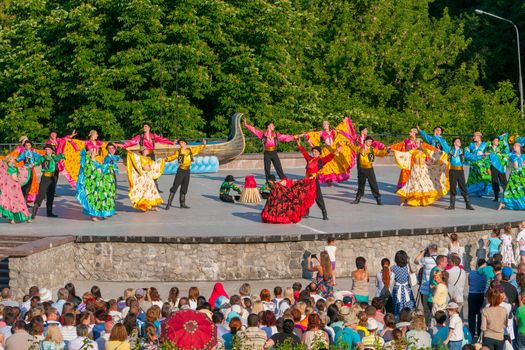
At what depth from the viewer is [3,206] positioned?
89.0 ft

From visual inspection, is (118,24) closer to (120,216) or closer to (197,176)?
(197,176)

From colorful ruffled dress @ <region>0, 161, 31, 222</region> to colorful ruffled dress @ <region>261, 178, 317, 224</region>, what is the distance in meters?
4.91

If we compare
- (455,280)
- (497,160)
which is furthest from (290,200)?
(455,280)

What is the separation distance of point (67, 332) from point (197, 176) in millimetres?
20079

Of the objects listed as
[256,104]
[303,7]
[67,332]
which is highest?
[303,7]

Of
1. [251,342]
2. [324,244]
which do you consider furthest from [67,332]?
[324,244]

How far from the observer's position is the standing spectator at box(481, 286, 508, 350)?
17.2 metres

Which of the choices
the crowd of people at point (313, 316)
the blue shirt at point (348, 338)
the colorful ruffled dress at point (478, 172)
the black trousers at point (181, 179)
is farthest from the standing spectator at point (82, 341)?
the colorful ruffled dress at point (478, 172)

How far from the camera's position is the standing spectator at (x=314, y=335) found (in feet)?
51.6

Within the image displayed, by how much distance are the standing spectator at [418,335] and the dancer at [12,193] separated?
12565mm

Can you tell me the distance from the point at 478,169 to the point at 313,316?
15.9 metres

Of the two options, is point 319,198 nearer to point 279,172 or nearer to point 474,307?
point 279,172

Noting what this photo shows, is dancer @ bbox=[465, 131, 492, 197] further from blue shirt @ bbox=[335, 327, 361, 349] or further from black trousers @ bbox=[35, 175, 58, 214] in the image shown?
blue shirt @ bbox=[335, 327, 361, 349]

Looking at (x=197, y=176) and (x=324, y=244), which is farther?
(x=197, y=176)
